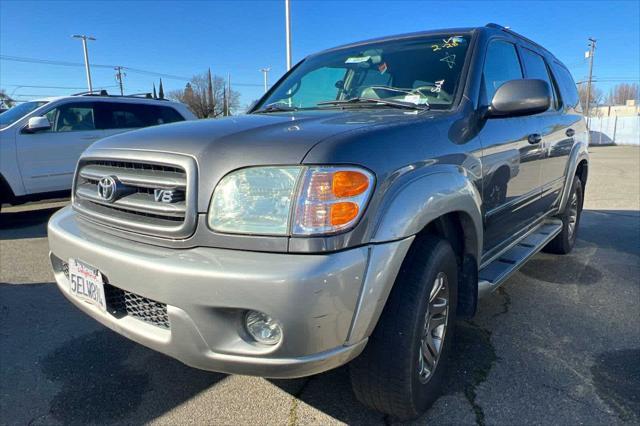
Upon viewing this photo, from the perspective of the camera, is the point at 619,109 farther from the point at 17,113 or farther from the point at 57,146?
the point at 17,113

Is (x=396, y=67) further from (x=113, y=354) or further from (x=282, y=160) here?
(x=113, y=354)

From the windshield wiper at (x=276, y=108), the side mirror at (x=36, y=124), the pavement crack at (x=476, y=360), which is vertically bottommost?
the pavement crack at (x=476, y=360)

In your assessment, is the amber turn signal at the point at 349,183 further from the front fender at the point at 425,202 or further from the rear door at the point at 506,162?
the rear door at the point at 506,162

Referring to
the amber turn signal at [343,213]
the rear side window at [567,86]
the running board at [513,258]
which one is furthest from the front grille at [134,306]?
the rear side window at [567,86]

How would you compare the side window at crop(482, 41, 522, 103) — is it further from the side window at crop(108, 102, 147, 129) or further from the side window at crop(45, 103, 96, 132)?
the side window at crop(45, 103, 96, 132)

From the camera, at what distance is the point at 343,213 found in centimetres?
162

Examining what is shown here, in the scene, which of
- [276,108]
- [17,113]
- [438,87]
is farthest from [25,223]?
[438,87]

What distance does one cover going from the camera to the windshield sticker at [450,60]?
2.69m

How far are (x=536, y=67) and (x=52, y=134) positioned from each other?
6532mm

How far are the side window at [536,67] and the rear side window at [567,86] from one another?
0.95ft

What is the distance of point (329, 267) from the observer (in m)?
1.51

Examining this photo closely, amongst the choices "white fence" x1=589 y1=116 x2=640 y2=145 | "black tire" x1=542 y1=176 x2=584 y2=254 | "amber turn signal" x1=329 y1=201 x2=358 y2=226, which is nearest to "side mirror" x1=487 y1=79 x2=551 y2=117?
"amber turn signal" x1=329 y1=201 x2=358 y2=226

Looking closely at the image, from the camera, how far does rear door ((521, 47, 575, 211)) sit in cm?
350

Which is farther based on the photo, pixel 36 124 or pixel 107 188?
pixel 36 124
